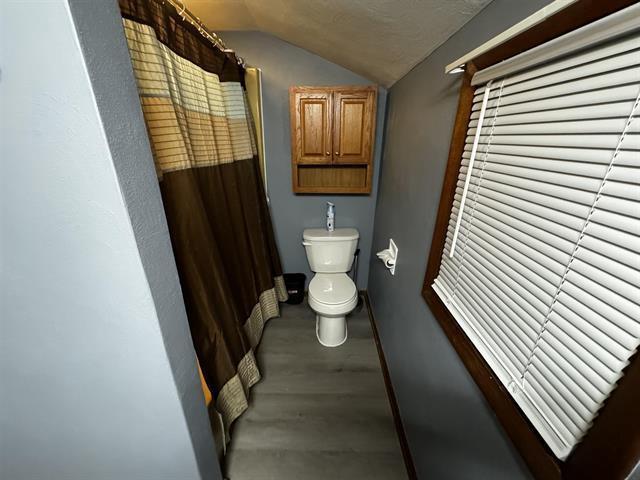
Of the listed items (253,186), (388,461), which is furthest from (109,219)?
(388,461)

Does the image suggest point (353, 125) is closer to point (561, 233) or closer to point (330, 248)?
point (330, 248)

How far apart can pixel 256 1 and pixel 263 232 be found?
1.30m

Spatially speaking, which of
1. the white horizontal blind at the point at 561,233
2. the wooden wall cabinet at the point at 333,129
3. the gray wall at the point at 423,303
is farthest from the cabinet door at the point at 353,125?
the white horizontal blind at the point at 561,233

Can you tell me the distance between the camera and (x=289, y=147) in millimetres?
1922

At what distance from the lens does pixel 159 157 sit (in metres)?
0.87

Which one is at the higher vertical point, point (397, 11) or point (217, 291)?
point (397, 11)

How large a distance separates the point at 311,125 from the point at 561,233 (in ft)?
5.08

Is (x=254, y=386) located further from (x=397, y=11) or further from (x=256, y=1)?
(x=256, y=1)

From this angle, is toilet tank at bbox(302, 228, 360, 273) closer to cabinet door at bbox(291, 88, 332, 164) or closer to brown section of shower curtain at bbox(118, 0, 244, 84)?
cabinet door at bbox(291, 88, 332, 164)

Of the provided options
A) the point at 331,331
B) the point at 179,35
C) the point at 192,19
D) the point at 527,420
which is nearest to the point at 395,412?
the point at 331,331

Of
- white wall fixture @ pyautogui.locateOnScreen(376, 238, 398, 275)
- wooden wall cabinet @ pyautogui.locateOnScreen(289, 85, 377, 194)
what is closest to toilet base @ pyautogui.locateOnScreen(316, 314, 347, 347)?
white wall fixture @ pyautogui.locateOnScreen(376, 238, 398, 275)

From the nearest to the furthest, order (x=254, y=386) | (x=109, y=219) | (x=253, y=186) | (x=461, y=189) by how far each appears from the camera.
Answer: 1. (x=109, y=219)
2. (x=461, y=189)
3. (x=254, y=386)
4. (x=253, y=186)

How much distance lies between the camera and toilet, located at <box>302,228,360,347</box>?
5.52 feet

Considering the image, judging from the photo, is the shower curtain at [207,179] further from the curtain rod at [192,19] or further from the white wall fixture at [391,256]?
the white wall fixture at [391,256]
